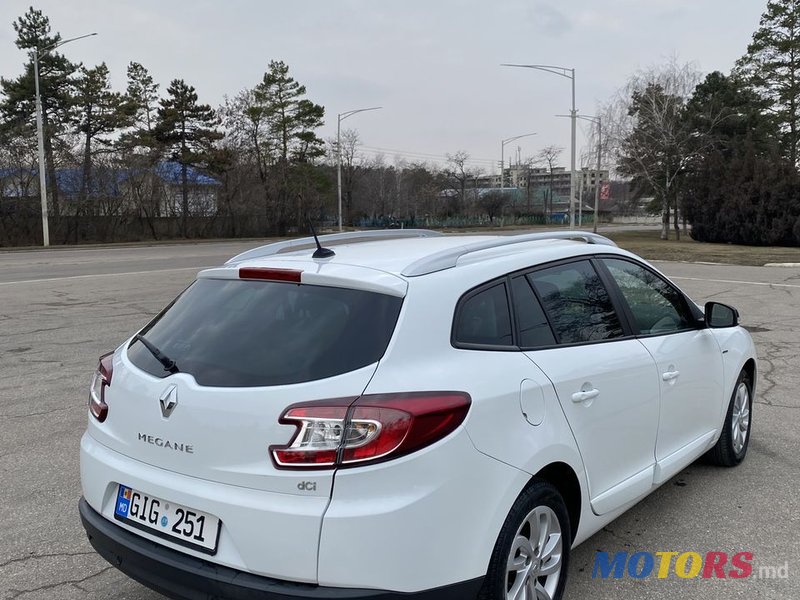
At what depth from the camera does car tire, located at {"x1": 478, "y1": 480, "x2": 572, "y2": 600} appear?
2383 millimetres

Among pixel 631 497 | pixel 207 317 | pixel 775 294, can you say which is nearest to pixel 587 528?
pixel 631 497

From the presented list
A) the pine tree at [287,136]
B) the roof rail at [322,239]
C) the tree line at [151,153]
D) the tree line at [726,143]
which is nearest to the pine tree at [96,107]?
the tree line at [151,153]

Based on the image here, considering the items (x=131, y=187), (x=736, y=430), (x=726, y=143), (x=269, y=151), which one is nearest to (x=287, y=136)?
(x=269, y=151)

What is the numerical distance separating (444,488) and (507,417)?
0.40 metres

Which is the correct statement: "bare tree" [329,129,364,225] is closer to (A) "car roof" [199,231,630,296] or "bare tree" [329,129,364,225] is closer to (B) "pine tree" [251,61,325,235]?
(B) "pine tree" [251,61,325,235]

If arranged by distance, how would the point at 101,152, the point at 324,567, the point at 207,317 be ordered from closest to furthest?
1. the point at 324,567
2. the point at 207,317
3. the point at 101,152

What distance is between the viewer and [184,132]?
5050 cm

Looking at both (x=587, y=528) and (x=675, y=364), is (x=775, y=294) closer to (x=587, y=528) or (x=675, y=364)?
(x=675, y=364)

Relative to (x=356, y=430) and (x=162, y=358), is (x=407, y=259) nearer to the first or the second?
(x=356, y=430)

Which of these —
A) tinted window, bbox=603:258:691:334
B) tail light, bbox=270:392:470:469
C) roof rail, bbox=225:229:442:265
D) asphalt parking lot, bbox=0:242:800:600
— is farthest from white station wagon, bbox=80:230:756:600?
asphalt parking lot, bbox=0:242:800:600

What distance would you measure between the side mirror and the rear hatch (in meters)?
2.50

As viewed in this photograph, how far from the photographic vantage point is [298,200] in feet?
178

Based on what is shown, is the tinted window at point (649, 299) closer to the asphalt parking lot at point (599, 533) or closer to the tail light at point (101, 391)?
the asphalt parking lot at point (599, 533)

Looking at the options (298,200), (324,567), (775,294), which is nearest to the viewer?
(324,567)
